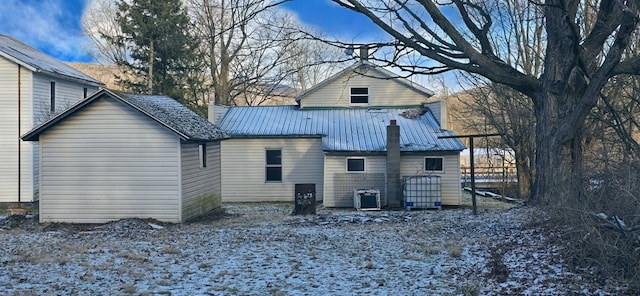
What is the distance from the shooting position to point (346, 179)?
71.9 feet

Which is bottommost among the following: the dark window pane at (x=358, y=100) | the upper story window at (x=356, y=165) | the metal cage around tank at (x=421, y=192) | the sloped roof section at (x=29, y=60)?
the metal cage around tank at (x=421, y=192)

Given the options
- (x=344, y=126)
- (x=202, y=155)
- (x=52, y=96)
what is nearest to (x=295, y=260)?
(x=202, y=155)

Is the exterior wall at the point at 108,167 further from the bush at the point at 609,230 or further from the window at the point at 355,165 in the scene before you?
the bush at the point at 609,230

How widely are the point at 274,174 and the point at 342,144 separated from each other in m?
4.05

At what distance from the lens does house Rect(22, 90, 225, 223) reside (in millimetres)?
16531

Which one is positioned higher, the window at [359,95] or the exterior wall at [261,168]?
the window at [359,95]

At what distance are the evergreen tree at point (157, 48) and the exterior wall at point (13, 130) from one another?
11.4m

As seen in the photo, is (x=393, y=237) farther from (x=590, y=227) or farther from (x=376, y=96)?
(x=376, y=96)

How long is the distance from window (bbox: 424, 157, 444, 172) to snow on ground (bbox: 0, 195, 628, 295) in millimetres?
6699

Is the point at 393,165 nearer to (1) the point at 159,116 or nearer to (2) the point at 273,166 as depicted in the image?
(2) the point at 273,166

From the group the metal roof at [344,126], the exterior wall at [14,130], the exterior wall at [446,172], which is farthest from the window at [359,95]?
the exterior wall at [14,130]

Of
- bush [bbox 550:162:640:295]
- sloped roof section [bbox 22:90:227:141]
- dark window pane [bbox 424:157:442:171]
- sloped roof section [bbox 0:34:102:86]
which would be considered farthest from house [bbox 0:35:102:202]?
bush [bbox 550:162:640:295]

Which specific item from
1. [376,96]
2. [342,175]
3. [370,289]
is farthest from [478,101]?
[370,289]

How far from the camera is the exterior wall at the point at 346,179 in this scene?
21.9m
